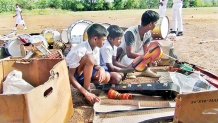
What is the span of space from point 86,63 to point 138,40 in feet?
4.84

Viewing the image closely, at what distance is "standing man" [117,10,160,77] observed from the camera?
421 centimetres

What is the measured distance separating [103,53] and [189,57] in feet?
8.04

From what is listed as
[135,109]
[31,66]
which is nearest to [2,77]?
[31,66]

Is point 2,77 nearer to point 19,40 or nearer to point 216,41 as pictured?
point 19,40

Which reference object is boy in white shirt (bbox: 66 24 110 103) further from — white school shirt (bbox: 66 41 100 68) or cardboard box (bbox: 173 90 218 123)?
cardboard box (bbox: 173 90 218 123)

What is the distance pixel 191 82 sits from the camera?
3439mm

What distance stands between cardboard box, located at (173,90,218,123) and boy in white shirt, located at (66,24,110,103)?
124 centimetres

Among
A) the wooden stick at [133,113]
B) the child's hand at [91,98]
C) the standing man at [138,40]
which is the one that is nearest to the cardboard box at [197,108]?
the wooden stick at [133,113]

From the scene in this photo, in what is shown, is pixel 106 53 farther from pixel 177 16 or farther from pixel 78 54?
pixel 177 16

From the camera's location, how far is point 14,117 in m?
2.08

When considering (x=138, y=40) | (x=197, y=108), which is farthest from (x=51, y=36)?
(x=197, y=108)

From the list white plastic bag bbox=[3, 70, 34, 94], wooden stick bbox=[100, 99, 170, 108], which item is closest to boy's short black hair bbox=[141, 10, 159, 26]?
wooden stick bbox=[100, 99, 170, 108]

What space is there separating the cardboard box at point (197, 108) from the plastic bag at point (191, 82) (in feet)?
3.77

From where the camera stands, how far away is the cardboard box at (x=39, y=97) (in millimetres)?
2049
